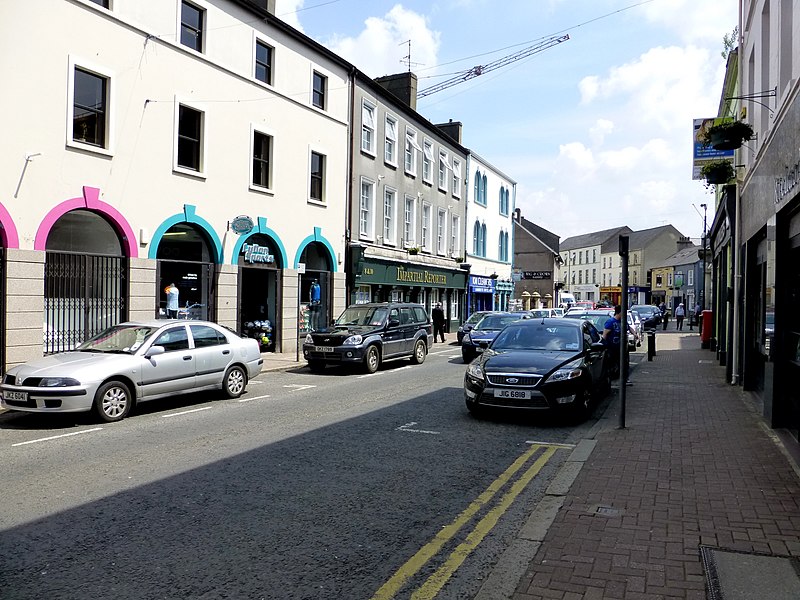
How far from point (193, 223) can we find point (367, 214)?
9.89m

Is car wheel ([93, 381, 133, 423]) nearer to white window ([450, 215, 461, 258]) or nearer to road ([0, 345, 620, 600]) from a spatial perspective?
road ([0, 345, 620, 600])

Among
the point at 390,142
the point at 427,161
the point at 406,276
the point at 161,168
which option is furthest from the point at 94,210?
the point at 427,161

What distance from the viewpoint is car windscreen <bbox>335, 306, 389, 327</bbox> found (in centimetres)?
1723

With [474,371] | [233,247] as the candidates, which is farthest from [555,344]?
[233,247]

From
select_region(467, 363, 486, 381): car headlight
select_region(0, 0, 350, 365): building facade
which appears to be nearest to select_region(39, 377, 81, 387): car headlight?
select_region(0, 0, 350, 365): building facade

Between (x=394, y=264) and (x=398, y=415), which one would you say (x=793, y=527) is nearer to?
(x=398, y=415)

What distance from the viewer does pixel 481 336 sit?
774 inches

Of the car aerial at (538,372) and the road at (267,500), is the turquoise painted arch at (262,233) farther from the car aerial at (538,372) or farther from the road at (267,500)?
the car aerial at (538,372)

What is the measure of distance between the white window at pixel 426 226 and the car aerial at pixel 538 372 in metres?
20.5

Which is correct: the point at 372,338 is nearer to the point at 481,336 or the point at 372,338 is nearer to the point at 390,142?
the point at 481,336

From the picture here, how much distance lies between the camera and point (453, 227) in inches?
1393

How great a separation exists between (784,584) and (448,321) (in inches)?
1240

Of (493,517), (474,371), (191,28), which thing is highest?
(191,28)

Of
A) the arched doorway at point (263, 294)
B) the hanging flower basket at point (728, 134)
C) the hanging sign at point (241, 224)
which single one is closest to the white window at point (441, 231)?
the arched doorway at point (263, 294)
